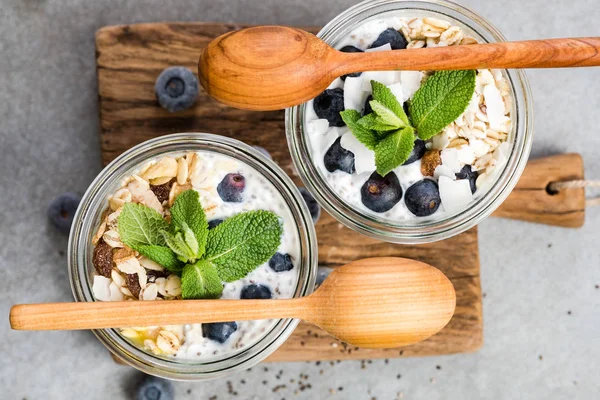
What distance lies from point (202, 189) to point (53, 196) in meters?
0.65

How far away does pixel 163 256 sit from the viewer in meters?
1.18

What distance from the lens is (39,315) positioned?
41.8 inches

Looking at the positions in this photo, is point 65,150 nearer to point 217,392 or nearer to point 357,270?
point 217,392

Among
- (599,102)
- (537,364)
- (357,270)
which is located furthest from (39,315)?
(599,102)

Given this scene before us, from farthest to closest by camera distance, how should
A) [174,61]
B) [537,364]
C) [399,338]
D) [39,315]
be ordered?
[537,364]
[174,61]
[399,338]
[39,315]

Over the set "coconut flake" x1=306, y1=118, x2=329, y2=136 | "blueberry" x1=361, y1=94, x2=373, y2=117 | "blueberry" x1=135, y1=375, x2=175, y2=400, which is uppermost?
"blueberry" x1=361, y1=94, x2=373, y2=117

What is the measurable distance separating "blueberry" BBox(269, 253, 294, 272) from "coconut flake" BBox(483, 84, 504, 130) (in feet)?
1.51

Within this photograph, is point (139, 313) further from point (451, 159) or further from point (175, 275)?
point (451, 159)

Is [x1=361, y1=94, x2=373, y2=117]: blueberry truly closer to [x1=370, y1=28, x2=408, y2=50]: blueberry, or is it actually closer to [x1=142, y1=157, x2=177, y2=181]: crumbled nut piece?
[x1=370, y1=28, x2=408, y2=50]: blueberry

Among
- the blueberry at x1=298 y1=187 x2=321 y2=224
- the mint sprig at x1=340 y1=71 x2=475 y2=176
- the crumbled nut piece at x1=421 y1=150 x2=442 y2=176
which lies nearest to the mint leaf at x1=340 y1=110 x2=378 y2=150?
the mint sprig at x1=340 y1=71 x2=475 y2=176

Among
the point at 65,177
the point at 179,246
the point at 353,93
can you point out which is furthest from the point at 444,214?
the point at 65,177

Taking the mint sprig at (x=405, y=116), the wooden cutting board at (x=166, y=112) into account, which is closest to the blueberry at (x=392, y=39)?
the mint sprig at (x=405, y=116)

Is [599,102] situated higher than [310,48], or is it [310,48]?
[310,48]

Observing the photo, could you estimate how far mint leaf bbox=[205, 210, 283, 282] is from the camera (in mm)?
1187
